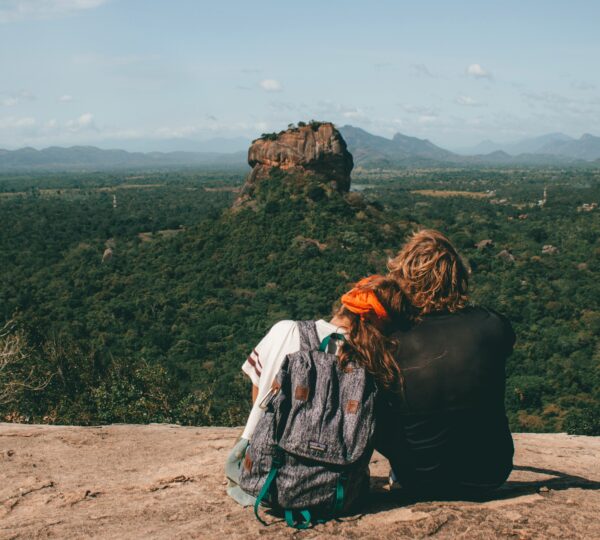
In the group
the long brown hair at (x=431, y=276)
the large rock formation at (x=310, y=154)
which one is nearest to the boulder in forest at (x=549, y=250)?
the large rock formation at (x=310, y=154)

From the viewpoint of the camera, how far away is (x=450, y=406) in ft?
11.5

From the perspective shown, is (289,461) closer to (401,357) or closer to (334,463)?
(334,463)

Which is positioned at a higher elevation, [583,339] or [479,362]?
[479,362]

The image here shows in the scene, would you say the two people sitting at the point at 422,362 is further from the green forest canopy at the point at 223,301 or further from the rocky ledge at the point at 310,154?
the rocky ledge at the point at 310,154

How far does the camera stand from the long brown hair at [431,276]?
3.50m

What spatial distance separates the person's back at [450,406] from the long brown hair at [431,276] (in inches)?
3.1

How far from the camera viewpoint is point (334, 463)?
335cm

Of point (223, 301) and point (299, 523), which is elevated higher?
point (299, 523)

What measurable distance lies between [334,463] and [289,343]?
717 mm

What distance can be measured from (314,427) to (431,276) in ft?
3.60

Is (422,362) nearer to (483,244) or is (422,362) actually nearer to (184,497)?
(184,497)

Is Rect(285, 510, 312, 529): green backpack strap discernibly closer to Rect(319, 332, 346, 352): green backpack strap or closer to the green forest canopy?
Rect(319, 332, 346, 352): green backpack strap

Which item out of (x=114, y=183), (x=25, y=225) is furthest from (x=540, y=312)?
(x=114, y=183)

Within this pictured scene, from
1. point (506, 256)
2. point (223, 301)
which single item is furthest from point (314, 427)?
point (506, 256)
